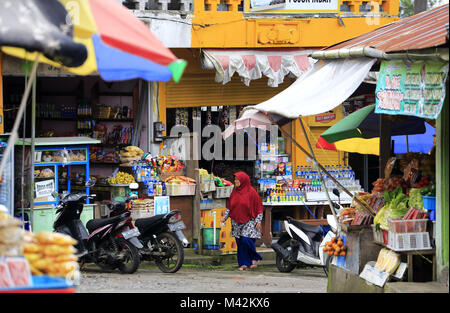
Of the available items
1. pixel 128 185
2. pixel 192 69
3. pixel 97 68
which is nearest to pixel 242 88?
pixel 192 69

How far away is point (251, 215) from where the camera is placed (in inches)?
503

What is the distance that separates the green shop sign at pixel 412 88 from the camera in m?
7.00

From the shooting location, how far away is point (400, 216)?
8.31 metres

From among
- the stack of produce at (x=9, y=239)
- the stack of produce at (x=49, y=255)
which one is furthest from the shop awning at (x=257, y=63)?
the stack of produce at (x=9, y=239)

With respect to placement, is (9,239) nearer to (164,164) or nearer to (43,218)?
(43,218)

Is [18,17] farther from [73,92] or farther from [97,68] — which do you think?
[73,92]

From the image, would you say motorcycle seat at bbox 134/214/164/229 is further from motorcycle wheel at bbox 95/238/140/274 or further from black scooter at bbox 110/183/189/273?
motorcycle wheel at bbox 95/238/140/274

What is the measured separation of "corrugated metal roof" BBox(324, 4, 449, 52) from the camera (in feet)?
23.8

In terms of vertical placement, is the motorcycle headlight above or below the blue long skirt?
above

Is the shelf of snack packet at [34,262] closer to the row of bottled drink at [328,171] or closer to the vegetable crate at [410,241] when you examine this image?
the vegetable crate at [410,241]

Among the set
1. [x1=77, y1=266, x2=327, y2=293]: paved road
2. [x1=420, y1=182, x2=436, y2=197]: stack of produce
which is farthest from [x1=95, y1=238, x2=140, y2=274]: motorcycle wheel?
[x1=420, y1=182, x2=436, y2=197]: stack of produce

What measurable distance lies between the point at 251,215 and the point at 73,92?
5842 mm

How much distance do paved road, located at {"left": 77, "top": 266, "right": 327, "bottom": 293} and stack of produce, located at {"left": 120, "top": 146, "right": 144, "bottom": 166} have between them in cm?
249

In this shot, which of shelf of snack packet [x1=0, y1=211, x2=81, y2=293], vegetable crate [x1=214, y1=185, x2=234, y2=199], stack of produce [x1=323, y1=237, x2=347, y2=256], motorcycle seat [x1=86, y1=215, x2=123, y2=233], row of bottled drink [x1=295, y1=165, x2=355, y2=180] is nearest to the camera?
shelf of snack packet [x1=0, y1=211, x2=81, y2=293]
